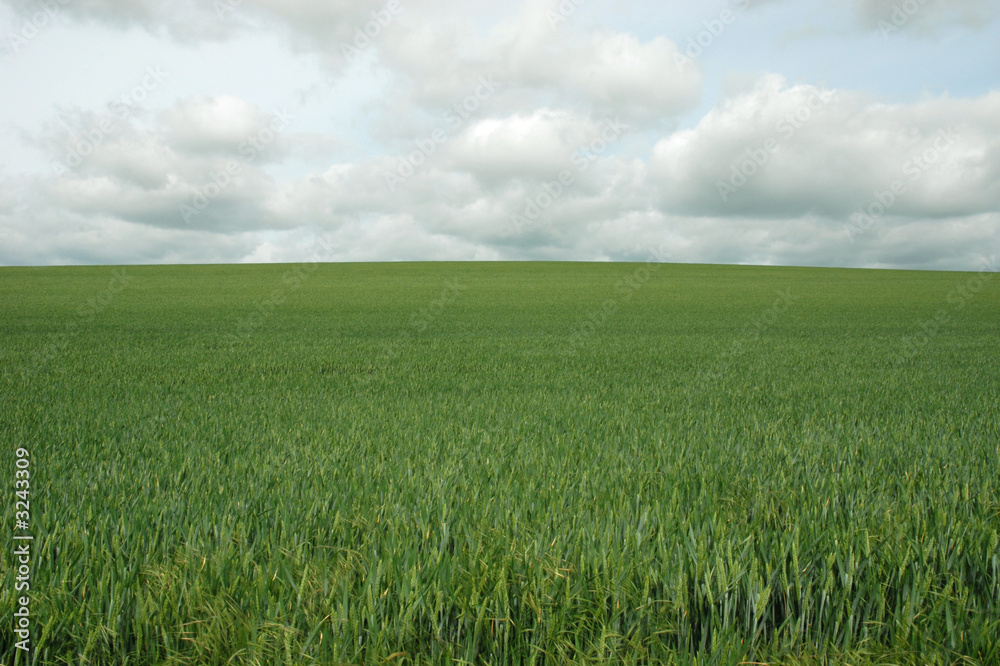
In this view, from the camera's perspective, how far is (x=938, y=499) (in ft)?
12.7

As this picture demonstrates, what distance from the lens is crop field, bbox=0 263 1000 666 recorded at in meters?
2.35

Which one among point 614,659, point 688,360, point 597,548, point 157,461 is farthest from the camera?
point 688,360

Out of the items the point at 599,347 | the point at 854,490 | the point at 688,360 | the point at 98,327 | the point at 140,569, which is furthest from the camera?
the point at 98,327

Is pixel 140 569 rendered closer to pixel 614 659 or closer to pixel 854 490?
pixel 614 659

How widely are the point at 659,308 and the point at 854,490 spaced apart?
28.4 m

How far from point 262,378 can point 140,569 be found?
8.47 metres

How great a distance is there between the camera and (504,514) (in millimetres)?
3547

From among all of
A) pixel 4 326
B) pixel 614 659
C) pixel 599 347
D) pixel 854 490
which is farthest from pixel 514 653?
pixel 4 326

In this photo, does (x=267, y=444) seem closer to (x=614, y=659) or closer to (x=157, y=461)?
(x=157, y=461)

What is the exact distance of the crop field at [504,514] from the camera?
2354 mm

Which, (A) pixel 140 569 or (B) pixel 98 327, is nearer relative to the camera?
(A) pixel 140 569

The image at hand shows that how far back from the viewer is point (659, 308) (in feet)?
104

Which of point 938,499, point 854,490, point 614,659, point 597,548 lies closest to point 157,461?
point 597,548

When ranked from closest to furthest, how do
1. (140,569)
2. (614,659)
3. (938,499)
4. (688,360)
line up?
(614,659) < (140,569) < (938,499) < (688,360)
